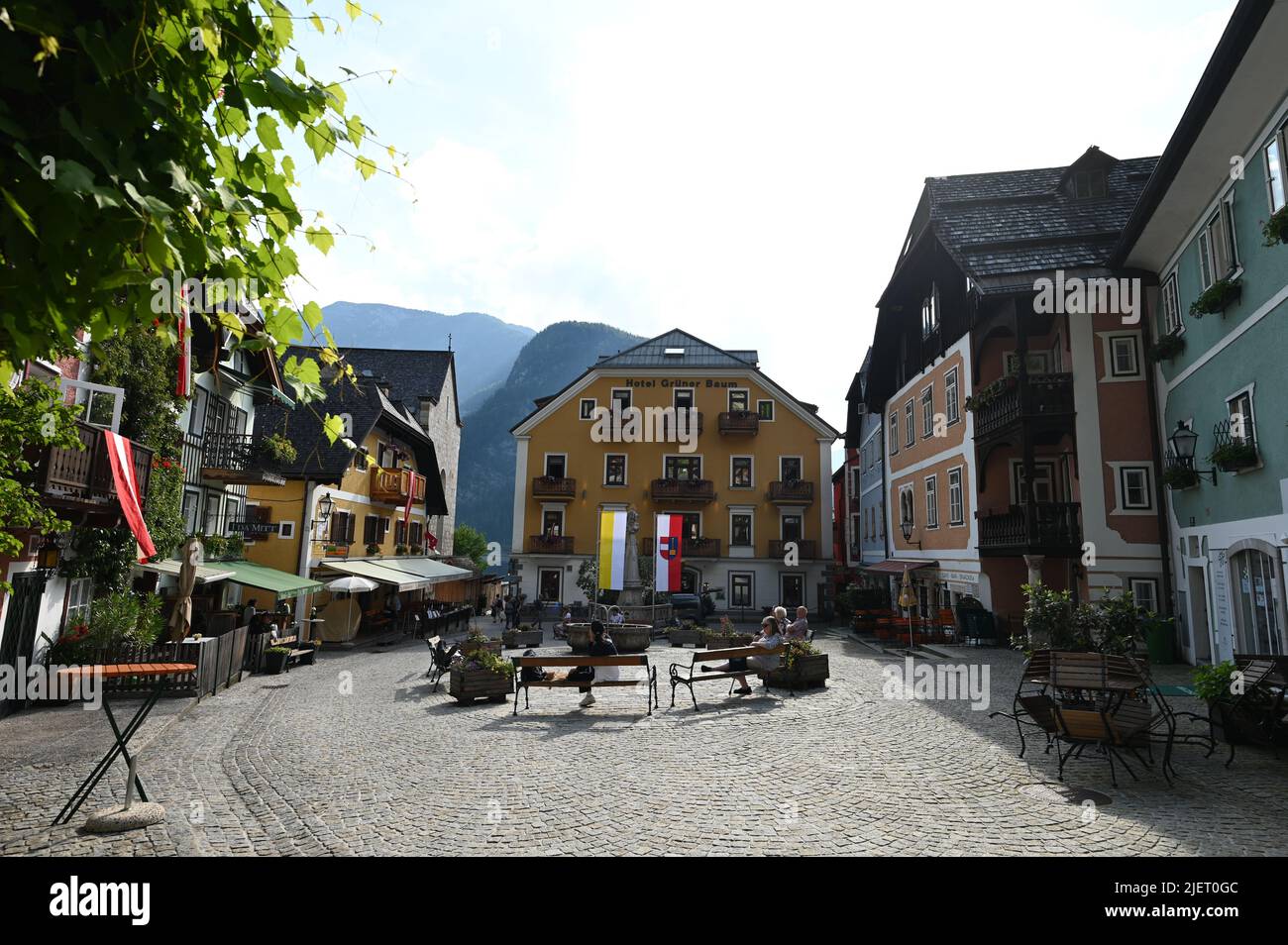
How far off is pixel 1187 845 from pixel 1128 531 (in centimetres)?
1453

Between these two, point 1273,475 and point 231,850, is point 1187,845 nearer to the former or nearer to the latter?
point 231,850

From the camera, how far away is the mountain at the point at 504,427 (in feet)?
521

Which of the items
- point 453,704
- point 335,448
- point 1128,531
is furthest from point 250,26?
A: point 335,448

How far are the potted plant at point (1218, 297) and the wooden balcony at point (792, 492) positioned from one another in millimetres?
24745

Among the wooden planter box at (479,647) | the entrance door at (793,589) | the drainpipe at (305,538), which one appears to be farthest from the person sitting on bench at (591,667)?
the entrance door at (793,589)

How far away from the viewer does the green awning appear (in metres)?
17.7

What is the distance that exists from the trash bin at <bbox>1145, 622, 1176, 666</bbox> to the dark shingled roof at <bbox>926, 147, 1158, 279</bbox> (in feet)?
30.2

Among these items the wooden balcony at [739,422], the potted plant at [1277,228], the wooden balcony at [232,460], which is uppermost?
the wooden balcony at [739,422]

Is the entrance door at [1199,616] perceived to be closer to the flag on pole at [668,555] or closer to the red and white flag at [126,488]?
the flag on pole at [668,555]

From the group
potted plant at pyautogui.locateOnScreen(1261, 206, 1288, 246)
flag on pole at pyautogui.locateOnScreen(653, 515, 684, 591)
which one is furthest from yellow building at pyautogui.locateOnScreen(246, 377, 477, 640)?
potted plant at pyautogui.locateOnScreen(1261, 206, 1288, 246)

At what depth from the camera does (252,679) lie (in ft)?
51.6

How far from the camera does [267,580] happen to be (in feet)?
60.5

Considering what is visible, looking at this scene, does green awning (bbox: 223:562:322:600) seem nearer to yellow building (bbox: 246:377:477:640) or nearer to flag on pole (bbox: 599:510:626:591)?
yellow building (bbox: 246:377:477:640)
